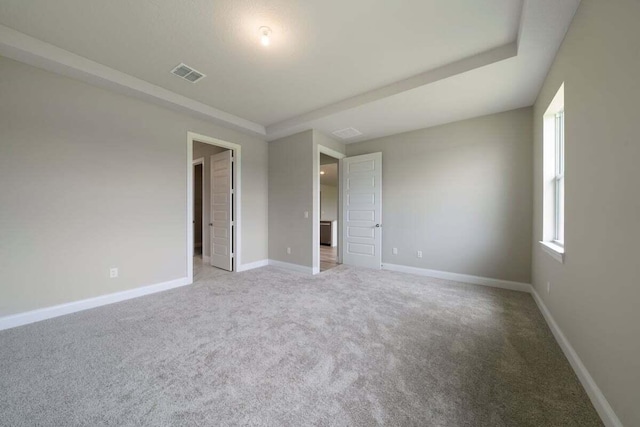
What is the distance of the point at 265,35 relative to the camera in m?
2.17

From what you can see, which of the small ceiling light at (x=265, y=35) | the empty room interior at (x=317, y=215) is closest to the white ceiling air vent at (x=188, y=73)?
the empty room interior at (x=317, y=215)

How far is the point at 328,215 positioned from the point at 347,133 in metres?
7.43

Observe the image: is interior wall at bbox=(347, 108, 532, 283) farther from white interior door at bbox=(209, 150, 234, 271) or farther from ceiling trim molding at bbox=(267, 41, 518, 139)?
white interior door at bbox=(209, 150, 234, 271)

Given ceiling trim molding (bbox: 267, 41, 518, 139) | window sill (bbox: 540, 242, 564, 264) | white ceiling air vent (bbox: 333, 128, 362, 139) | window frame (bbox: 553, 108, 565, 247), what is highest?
ceiling trim molding (bbox: 267, 41, 518, 139)

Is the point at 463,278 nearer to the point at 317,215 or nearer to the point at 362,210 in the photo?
the point at 362,210

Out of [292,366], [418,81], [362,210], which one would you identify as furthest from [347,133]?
[292,366]

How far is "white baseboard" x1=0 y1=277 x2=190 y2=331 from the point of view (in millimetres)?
2352

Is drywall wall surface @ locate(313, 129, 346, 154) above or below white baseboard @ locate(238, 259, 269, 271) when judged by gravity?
above

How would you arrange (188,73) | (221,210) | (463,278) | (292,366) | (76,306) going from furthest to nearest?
(221,210)
(463,278)
(188,73)
(76,306)
(292,366)

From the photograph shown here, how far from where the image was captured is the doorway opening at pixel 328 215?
5254 millimetres

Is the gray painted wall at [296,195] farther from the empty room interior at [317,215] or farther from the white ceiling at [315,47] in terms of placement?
the white ceiling at [315,47]

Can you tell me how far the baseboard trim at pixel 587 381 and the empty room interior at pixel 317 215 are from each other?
0.08 feet

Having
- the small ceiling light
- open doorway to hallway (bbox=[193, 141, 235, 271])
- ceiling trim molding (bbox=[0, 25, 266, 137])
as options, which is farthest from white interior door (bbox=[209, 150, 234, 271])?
the small ceiling light

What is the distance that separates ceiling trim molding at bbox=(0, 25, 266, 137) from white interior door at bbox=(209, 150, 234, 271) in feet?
3.48
